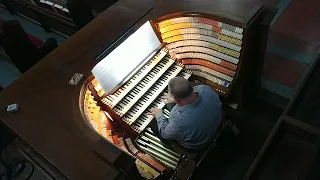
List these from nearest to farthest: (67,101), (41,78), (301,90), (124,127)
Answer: (301,90)
(67,101)
(41,78)
(124,127)

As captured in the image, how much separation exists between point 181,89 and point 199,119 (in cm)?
37

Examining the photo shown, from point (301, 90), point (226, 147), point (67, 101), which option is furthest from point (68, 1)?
point (301, 90)

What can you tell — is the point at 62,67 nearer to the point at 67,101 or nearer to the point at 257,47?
the point at 67,101

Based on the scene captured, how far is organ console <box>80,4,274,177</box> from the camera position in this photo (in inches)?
142

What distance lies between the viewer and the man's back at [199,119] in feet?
10.5

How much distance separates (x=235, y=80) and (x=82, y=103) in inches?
74.4

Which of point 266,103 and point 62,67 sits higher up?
point 266,103

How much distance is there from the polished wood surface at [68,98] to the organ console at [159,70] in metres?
0.18

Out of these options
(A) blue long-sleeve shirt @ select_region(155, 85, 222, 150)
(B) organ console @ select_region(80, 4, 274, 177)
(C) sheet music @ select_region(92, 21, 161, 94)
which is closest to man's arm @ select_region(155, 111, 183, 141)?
(A) blue long-sleeve shirt @ select_region(155, 85, 222, 150)

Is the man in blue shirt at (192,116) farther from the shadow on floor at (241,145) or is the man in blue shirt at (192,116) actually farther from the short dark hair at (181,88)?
the shadow on floor at (241,145)

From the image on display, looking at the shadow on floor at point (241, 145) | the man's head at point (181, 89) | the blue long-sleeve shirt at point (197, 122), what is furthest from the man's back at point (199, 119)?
the shadow on floor at point (241, 145)

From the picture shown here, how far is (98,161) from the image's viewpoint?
292 cm

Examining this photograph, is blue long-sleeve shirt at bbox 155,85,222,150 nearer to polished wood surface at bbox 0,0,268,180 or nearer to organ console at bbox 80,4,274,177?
organ console at bbox 80,4,274,177

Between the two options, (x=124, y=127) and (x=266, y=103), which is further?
(x=266, y=103)
